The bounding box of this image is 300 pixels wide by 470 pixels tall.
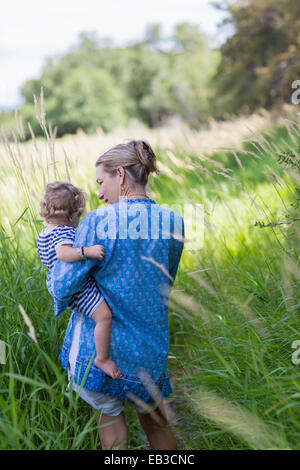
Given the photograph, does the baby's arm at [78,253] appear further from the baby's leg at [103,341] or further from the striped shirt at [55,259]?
the baby's leg at [103,341]

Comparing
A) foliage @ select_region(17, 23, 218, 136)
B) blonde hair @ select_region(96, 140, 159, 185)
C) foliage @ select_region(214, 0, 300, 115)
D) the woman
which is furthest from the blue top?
foliage @ select_region(17, 23, 218, 136)

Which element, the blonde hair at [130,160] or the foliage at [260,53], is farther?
the foliage at [260,53]

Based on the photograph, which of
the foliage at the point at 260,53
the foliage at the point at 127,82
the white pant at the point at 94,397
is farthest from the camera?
the foliage at the point at 127,82

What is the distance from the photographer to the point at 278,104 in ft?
45.4

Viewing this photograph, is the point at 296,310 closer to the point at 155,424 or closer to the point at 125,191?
the point at 155,424

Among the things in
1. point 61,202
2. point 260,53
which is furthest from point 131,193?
point 260,53

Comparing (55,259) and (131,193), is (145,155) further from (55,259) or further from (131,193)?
(55,259)

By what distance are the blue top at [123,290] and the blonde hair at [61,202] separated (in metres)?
0.17

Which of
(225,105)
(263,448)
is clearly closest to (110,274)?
(263,448)

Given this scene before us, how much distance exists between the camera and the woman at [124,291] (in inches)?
61.8

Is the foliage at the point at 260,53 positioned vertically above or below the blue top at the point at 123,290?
above

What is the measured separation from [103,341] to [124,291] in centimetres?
19

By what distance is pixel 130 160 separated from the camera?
1.67 metres

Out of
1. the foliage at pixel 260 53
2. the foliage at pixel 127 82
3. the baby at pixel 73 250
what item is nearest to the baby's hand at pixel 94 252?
the baby at pixel 73 250
